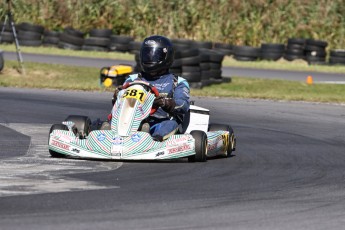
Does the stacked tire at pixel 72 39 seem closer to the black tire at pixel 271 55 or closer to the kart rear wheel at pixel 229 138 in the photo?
the black tire at pixel 271 55

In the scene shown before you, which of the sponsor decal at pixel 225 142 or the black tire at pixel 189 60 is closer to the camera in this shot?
the sponsor decal at pixel 225 142

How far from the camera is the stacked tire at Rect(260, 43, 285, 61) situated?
101 ft

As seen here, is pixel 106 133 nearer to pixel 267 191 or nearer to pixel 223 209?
pixel 267 191

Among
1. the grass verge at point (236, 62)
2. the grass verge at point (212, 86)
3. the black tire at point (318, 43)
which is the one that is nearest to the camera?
the grass verge at point (212, 86)

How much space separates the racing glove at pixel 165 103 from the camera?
10445mm

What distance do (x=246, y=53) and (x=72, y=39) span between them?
18.2 feet

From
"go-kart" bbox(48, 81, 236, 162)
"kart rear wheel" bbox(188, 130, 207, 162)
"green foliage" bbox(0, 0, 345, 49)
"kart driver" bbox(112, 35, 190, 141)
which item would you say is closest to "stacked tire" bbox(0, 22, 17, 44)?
"green foliage" bbox(0, 0, 345, 49)

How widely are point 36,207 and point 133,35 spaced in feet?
91.6

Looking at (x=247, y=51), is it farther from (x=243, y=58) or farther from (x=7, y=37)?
(x=7, y=37)

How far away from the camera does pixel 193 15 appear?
1351 inches

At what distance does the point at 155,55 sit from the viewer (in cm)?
1095

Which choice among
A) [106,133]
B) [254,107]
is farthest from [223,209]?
[254,107]

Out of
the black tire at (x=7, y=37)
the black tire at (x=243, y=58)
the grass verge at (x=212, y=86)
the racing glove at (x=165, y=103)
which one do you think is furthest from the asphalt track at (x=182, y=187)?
the black tire at (x=7, y=37)

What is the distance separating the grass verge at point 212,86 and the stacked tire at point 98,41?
18.4 ft
